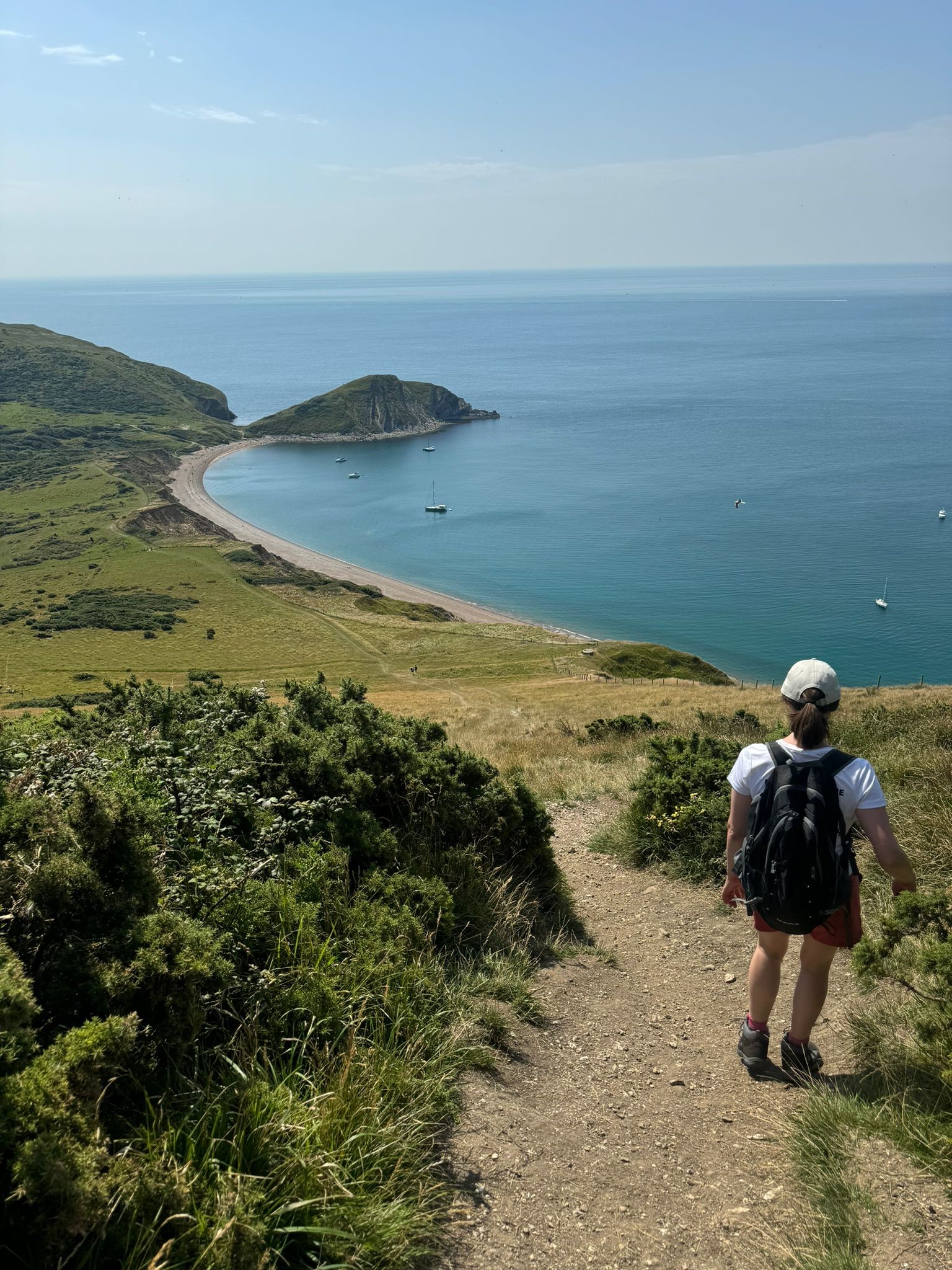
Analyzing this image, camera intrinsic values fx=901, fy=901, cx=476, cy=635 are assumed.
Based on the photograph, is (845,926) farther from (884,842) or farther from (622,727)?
(622,727)

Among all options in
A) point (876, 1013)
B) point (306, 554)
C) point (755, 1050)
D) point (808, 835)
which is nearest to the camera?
point (808, 835)

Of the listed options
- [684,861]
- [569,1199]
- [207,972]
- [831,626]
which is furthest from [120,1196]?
[831,626]

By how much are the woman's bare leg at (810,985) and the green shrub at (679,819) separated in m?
3.06

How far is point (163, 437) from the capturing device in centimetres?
17438

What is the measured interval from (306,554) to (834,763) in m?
105

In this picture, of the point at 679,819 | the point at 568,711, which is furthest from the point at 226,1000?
the point at 568,711

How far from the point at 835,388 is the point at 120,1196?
193634 millimetres

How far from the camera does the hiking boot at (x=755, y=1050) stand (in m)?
4.71

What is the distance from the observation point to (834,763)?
4.18 m

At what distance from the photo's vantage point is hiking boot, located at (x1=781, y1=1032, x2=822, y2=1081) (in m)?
4.58

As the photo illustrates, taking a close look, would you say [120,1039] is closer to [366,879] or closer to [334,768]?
[366,879]

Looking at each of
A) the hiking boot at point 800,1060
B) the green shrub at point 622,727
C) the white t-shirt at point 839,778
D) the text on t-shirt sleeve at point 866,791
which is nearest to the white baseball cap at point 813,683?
the white t-shirt at point 839,778

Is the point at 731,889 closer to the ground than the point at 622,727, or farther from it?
farther from it

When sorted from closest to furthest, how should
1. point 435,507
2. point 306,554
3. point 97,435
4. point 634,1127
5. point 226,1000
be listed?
1. point 226,1000
2. point 634,1127
3. point 306,554
4. point 435,507
5. point 97,435
